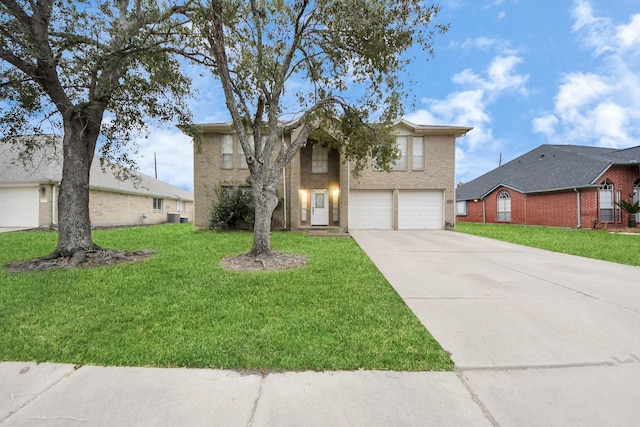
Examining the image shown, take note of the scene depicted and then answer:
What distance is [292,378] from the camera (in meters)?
2.28

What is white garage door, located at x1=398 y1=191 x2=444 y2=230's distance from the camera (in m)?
14.7

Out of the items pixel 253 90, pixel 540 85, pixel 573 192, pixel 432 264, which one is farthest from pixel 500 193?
pixel 253 90

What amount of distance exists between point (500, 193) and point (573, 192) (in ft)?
18.6

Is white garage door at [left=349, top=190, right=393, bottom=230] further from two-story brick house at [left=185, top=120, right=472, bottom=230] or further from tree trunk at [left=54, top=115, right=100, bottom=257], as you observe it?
tree trunk at [left=54, top=115, right=100, bottom=257]

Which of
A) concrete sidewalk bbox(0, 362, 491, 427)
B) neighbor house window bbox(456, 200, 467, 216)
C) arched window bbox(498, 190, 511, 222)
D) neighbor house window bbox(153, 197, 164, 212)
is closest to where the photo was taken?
concrete sidewalk bbox(0, 362, 491, 427)

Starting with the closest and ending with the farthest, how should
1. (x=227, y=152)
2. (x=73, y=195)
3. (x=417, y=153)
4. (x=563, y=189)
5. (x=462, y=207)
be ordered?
(x=73, y=195) → (x=227, y=152) → (x=417, y=153) → (x=563, y=189) → (x=462, y=207)

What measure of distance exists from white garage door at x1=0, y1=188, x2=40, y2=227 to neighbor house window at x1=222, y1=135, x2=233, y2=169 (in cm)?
1081

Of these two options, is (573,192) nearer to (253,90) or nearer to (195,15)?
(253,90)

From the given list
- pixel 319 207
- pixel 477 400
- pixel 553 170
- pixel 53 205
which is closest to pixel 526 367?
pixel 477 400

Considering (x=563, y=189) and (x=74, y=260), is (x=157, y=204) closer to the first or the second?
(x=74, y=260)

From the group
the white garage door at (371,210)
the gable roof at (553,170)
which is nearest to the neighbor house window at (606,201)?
the gable roof at (553,170)

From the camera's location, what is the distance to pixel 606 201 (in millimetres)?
16203

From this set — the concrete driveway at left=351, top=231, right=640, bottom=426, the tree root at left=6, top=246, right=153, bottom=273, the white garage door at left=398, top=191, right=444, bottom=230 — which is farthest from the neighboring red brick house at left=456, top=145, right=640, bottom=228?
the tree root at left=6, top=246, right=153, bottom=273

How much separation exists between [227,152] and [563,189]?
66.8 feet
